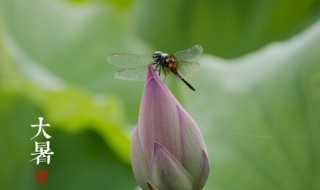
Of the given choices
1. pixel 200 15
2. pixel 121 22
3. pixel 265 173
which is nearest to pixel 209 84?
pixel 265 173

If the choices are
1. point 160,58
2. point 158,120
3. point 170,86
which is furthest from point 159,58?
point 170,86

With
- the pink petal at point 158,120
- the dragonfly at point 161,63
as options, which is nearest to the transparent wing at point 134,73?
the dragonfly at point 161,63

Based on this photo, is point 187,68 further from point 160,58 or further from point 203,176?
point 203,176

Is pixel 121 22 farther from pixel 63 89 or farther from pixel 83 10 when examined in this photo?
pixel 63 89

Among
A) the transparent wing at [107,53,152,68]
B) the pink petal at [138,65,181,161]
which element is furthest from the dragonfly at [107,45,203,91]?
the pink petal at [138,65,181,161]

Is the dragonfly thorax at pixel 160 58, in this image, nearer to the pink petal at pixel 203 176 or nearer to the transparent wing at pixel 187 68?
the transparent wing at pixel 187 68

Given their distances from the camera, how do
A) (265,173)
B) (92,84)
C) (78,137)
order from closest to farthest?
1. (265,173)
2. (78,137)
3. (92,84)

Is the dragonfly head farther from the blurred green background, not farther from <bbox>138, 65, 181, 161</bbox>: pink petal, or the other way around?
the blurred green background
